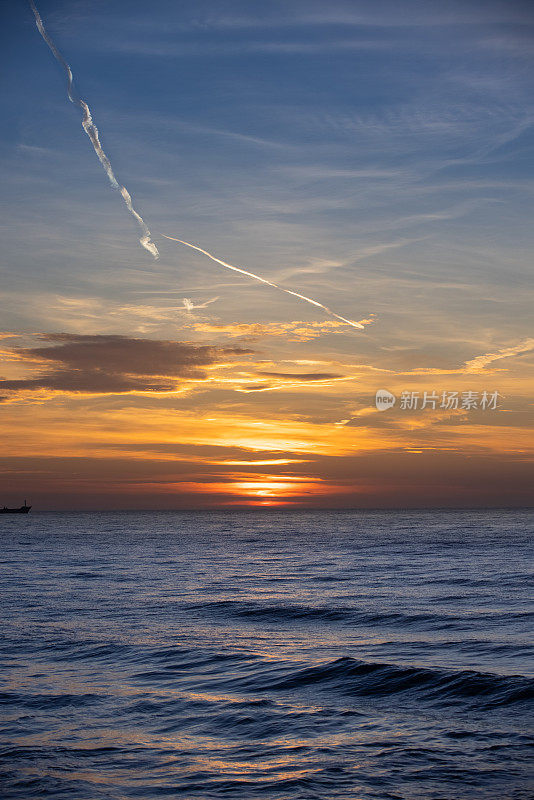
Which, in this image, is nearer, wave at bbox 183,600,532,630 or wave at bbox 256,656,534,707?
wave at bbox 256,656,534,707

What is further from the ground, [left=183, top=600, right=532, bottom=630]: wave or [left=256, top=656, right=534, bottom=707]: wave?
[left=256, top=656, right=534, bottom=707]: wave

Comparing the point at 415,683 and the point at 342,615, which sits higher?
the point at 415,683

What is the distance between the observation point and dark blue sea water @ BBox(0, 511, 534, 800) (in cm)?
1284

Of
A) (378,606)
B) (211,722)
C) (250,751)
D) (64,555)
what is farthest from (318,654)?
(64,555)

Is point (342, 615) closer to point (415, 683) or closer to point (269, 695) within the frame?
point (415, 683)

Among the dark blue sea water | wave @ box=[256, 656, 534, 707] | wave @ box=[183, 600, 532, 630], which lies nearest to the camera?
the dark blue sea water

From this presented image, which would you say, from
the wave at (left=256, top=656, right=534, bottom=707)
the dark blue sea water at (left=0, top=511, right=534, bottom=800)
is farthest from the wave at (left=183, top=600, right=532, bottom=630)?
the wave at (left=256, top=656, right=534, bottom=707)

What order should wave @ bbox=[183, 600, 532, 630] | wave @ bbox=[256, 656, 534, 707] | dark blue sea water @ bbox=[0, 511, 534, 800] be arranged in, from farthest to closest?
wave @ bbox=[183, 600, 532, 630]
wave @ bbox=[256, 656, 534, 707]
dark blue sea water @ bbox=[0, 511, 534, 800]

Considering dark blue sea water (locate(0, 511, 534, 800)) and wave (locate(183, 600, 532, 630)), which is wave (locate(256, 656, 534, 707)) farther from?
wave (locate(183, 600, 532, 630))

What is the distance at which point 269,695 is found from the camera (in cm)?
1867

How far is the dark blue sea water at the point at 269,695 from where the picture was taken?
1284 cm

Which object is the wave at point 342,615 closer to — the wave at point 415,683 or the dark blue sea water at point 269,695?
the dark blue sea water at point 269,695

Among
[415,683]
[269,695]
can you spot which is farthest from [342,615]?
[269,695]

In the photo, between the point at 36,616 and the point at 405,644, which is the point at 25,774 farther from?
the point at 36,616
